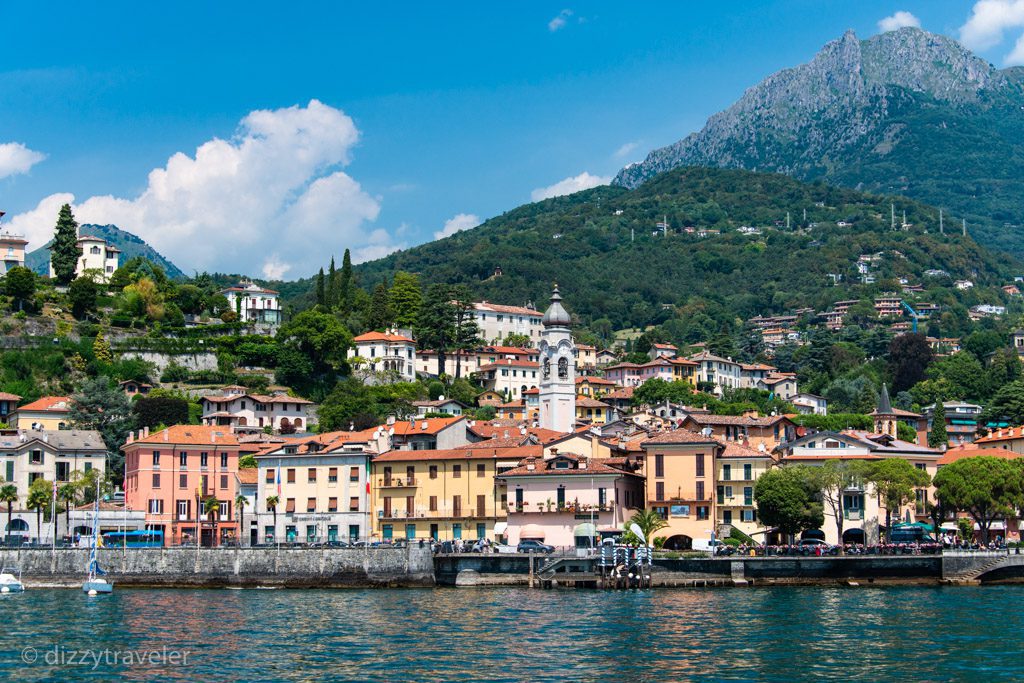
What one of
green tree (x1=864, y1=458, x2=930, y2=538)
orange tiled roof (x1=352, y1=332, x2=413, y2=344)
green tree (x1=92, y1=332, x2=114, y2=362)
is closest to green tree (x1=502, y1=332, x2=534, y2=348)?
orange tiled roof (x1=352, y1=332, x2=413, y2=344)

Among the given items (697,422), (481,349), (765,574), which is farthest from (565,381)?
(481,349)

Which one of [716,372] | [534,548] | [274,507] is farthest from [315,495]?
[716,372]

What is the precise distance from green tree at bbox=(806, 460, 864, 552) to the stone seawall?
2442 cm

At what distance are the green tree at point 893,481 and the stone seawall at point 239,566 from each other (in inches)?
1094

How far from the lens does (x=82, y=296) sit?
12825 cm

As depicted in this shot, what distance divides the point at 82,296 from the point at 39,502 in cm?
4722

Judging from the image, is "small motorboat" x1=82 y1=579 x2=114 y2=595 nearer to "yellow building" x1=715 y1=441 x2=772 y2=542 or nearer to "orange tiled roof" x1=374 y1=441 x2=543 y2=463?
→ "orange tiled roof" x1=374 y1=441 x2=543 y2=463

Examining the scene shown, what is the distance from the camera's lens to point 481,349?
156125 millimetres

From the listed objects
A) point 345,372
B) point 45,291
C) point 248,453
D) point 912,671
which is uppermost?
point 45,291

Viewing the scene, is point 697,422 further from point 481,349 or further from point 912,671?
point 481,349

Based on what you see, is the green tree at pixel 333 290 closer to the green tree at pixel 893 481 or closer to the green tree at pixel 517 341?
the green tree at pixel 517 341

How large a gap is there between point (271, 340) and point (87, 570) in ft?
199

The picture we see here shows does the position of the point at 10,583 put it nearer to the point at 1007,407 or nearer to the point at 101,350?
the point at 101,350

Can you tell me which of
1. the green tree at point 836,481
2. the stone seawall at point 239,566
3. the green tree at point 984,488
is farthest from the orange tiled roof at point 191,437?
the green tree at point 984,488
